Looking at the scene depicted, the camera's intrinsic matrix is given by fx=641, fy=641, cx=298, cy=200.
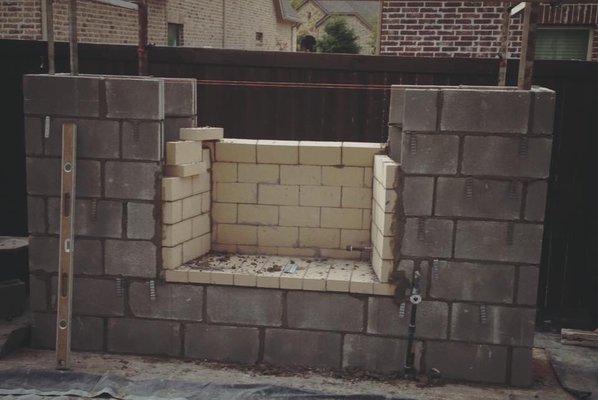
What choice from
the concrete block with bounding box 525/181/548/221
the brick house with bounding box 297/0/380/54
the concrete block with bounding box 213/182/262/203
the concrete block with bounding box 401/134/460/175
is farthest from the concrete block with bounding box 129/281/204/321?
the brick house with bounding box 297/0/380/54

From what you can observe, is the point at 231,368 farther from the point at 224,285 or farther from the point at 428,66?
the point at 428,66

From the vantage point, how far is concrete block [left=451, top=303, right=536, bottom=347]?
5184 millimetres

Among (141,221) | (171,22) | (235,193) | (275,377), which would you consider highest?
(171,22)

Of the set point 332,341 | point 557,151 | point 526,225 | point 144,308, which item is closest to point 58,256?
point 144,308

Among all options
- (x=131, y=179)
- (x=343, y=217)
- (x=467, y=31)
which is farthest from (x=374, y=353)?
(x=467, y=31)

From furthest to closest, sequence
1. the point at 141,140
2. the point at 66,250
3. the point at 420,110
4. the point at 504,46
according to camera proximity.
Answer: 1. the point at 504,46
2. the point at 141,140
3. the point at 66,250
4. the point at 420,110

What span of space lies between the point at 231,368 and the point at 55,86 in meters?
2.82

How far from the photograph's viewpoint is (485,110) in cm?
496

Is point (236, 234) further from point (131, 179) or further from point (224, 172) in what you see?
point (131, 179)

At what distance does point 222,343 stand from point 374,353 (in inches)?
51.7

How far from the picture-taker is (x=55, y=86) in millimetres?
5434

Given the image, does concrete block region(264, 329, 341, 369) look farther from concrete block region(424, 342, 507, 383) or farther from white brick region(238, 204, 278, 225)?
white brick region(238, 204, 278, 225)

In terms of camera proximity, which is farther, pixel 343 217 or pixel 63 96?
pixel 343 217

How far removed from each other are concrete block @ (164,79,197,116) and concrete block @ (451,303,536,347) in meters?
2.89
